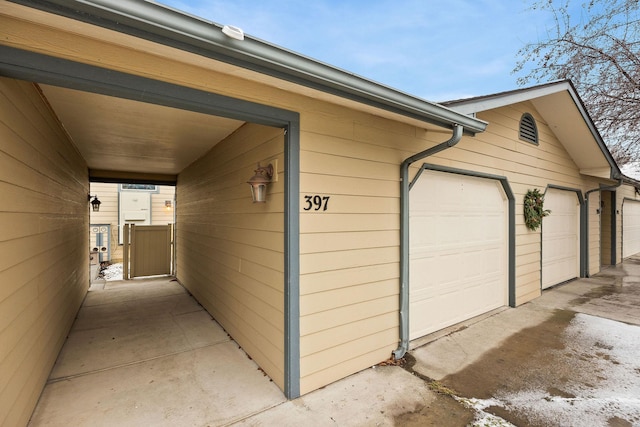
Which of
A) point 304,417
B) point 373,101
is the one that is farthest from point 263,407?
point 373,101

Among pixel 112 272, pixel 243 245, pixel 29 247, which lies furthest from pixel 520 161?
pixel 112 272

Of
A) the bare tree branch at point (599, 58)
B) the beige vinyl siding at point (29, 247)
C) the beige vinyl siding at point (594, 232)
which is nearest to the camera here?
the beige vinyl siding at point (29, 247)

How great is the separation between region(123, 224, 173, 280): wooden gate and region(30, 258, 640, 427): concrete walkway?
3.29 meters

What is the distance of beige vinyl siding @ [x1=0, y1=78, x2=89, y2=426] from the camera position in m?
1.71

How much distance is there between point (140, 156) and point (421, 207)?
4.30 meters

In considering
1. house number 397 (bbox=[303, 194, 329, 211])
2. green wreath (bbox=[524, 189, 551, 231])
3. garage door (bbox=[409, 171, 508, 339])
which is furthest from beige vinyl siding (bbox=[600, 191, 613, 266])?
house number 397 (bbox=[303, 194, 329, 211])

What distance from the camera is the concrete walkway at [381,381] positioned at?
7.06ft

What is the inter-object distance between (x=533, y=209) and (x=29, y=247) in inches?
247

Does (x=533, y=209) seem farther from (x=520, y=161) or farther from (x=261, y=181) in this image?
(x=261, y=181)

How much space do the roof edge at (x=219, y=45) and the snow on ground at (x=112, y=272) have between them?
7.98 meters

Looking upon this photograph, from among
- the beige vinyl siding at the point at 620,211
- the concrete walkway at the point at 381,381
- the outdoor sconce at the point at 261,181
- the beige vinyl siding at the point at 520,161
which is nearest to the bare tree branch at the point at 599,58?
the beige vinyl siding at the point at 520,161

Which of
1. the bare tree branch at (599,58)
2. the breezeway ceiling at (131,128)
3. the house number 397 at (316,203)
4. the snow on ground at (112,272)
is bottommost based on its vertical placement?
the snow on ground at (112,272)

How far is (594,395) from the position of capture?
2.40 m

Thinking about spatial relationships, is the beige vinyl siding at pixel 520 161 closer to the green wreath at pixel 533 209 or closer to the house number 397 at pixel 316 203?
the green wreath at pixel 533 209
